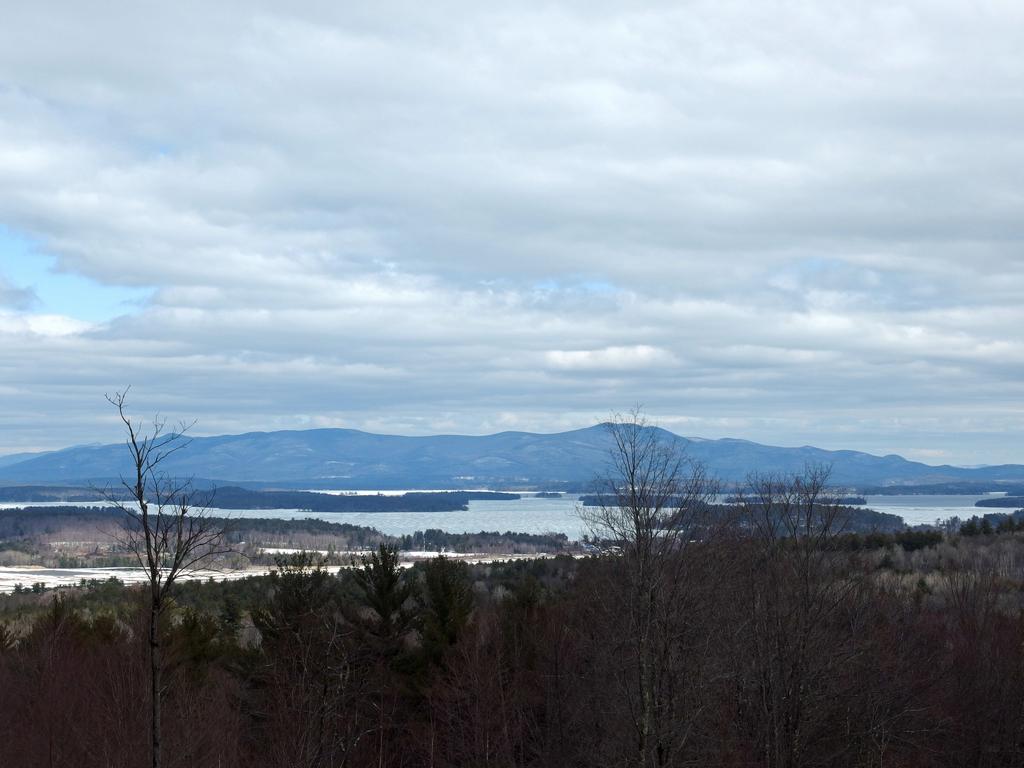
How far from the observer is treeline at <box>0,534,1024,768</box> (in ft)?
117

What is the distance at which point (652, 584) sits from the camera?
32.1 m

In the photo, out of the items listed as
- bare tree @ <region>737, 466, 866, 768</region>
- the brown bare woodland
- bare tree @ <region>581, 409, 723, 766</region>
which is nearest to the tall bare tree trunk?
the brown bare woodland

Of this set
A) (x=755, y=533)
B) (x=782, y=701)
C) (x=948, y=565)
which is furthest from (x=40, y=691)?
(x=948, y=565)

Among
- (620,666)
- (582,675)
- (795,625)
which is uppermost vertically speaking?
(795,625)

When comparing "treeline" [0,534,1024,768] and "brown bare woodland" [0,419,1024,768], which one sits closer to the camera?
"brown bare woodland" [0,419,1024,768]

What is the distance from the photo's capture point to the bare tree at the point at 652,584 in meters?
31.7

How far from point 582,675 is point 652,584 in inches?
761

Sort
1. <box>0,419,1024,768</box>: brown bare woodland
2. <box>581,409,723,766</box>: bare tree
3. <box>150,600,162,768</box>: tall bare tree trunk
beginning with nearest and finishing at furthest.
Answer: <box>150,600,162,768</box>: tall bare tree trunk
<box>581,409,723,766</box>: bare tree
<box>0,419,1024,768</box>: brown bare woodland

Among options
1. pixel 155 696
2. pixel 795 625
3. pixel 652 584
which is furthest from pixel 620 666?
pixel 155 696

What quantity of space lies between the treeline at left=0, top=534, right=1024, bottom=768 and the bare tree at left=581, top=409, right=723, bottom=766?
222 mm

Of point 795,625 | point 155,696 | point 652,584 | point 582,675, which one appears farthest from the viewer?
point 582,675

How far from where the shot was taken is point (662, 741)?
104 feet

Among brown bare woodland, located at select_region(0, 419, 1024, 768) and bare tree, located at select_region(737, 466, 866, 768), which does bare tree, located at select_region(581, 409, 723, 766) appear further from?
bare tree, located at select_region(737, 466, 866, 768)

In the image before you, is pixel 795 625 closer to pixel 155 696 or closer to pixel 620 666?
pixel 620 666
